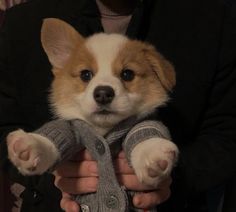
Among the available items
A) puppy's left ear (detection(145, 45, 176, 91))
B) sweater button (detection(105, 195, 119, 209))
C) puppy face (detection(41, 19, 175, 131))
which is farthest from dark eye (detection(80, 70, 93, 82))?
sweater button (detection(105, 195, 119, 209))

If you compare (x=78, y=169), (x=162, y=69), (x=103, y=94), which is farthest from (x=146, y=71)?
(x=78, y=169)

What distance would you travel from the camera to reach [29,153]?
0.83 m

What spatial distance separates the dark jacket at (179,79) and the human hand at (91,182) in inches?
6.3

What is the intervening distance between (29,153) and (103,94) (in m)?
0.19

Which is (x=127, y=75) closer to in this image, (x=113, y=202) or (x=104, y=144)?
(x=104, y=144)

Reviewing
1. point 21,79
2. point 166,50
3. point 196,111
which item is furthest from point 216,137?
point 21,79

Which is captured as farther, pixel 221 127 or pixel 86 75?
pixel 221 127

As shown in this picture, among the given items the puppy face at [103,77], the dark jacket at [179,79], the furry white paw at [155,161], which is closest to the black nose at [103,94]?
the puppy face at [103,77]

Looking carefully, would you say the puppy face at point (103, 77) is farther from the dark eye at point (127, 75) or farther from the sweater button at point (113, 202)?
the sweater button at point (113, 202)

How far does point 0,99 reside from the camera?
1.26 metres

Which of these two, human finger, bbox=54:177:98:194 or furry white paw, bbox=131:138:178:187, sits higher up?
furry white paw, bbox=131:138:178:187

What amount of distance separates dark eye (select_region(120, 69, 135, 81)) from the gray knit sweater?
0.09 m

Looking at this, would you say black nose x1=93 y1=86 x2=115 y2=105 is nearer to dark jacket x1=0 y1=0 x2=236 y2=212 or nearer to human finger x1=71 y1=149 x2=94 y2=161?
human finger x1=71 y1=149 x2=94 y2=161

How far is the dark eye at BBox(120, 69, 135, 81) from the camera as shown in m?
1.01
